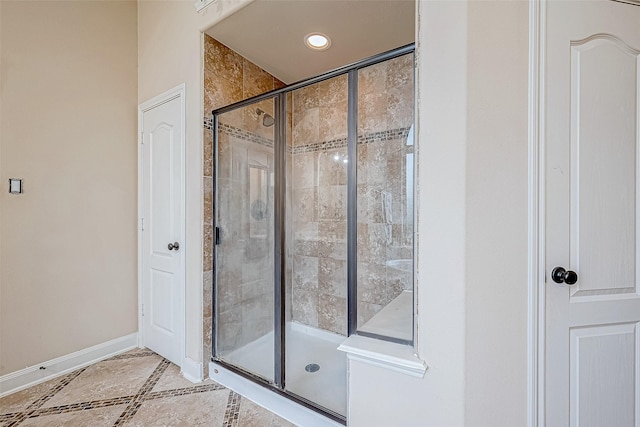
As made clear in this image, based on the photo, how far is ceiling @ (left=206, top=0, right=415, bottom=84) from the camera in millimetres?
1788

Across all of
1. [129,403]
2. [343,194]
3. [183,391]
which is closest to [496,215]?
[343,194]

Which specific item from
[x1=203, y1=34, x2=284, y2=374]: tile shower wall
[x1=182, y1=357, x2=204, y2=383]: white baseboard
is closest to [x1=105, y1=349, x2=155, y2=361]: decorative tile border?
[x1=182, y1=357, x2=204, y2=383]: white baseboard

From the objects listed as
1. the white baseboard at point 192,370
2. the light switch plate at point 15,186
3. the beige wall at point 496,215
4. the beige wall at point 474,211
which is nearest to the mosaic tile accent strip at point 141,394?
the white baseboard at point 192,370

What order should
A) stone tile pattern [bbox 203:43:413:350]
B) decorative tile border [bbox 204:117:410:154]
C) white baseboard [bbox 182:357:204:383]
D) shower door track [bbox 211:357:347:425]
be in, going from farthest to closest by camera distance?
1. white baseboard [bbox 182:357:204:383]
2. decorative tile border [bbox 204:117:410:154]
3. stone tile pattern [bbox 203:43:413:350]
4. shower door track [bbox 211:357:347:425]

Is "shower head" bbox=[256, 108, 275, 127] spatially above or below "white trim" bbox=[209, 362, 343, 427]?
above

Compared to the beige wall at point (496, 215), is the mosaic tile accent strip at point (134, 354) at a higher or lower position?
lower

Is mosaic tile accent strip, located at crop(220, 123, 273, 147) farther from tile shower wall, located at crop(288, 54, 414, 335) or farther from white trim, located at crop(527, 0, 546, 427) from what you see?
white trim, located at crop(527, 0, 546, 427)

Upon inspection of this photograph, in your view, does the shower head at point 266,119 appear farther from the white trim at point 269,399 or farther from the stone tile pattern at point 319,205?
the white trim at point 269,399

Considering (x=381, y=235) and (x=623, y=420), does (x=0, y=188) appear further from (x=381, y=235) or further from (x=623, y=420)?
(x=623, y=420)

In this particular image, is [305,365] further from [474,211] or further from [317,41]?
[317,41]

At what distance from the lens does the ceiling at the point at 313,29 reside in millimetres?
1788

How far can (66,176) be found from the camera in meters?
2.11

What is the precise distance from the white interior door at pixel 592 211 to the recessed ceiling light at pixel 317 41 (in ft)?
Answer: 4.60

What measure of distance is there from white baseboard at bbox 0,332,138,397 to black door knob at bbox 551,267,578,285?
299cm
